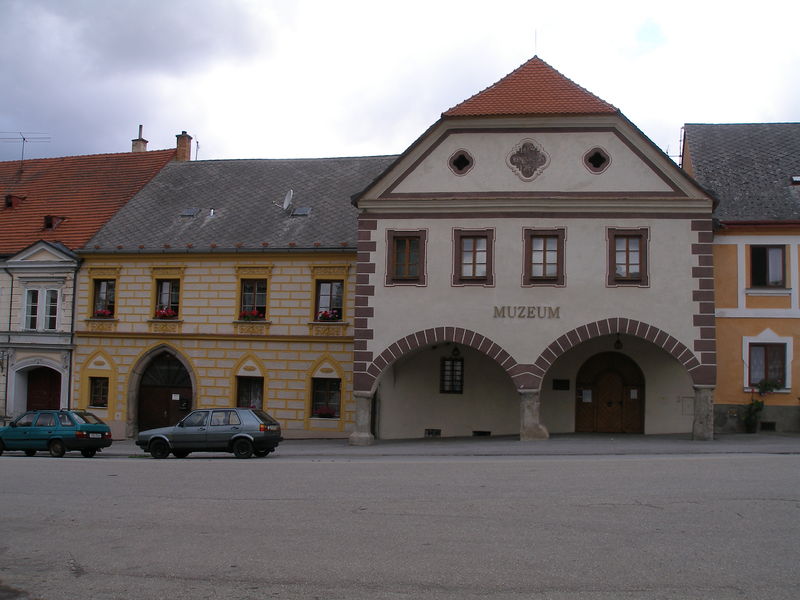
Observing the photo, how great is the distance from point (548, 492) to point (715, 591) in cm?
544

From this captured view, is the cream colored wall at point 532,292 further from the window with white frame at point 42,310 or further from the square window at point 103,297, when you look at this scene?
the window with white frame at point 42,310

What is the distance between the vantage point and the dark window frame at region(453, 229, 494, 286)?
2420 cm

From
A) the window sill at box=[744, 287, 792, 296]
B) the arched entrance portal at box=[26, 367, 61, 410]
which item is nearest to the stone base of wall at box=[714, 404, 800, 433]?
the window sill at box=[744, 287, 792, 296]

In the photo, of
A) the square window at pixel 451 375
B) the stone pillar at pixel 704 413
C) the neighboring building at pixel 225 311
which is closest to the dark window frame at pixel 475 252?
the square window at pixel 451 375

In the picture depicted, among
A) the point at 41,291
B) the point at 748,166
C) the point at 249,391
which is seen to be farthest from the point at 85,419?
the point at 748,166

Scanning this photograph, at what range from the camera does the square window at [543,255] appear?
78.6ft

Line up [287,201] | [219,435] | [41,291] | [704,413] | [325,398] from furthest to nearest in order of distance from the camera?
[41,291], [287,201], [325,398], [704,413], [219,435]

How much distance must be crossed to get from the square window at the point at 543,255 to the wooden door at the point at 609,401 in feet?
14.4

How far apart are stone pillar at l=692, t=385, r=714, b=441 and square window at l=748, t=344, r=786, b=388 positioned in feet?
9.66

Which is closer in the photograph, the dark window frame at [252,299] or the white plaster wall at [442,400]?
the white plaster wall at [442,400]

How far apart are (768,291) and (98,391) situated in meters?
22.8

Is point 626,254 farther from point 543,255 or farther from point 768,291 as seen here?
point 768,291

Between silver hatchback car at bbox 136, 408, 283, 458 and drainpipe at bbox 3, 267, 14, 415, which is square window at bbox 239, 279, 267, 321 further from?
drainpipe at bbox 3, 267, 14, 415

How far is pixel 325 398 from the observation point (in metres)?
28.9
